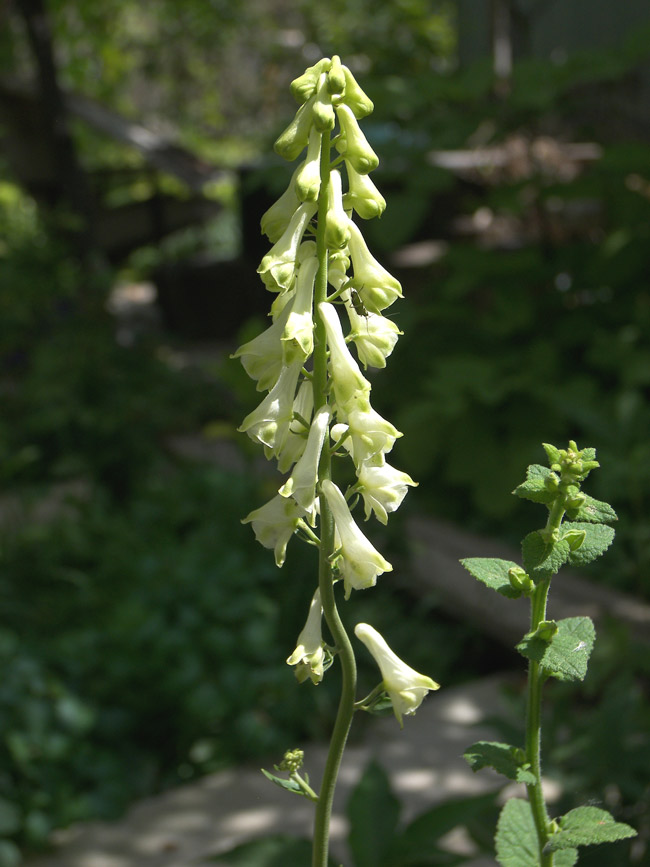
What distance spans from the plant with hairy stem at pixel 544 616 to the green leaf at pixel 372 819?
91 centimetres

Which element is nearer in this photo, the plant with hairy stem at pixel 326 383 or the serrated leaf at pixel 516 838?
the plant with hairy stem at pixel 326 383

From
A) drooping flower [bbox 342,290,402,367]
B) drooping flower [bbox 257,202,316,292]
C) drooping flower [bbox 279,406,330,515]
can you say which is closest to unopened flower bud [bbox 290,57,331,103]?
drooping flower [bbox 257,202,316,292]

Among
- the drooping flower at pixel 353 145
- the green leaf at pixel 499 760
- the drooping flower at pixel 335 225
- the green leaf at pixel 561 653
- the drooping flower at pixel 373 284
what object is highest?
the drooping flower at pixel 353 145

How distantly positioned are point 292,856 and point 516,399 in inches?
135

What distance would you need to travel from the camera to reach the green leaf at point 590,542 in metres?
0.99

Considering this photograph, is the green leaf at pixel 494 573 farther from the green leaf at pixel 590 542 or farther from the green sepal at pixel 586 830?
the green sepal at pixel 586 830

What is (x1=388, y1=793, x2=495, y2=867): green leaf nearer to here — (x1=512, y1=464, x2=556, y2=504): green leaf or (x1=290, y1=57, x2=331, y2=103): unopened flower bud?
(x1=512, y1=464, x2=556, y2=504): green leaf

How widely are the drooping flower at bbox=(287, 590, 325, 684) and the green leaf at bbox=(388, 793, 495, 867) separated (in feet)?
3.56

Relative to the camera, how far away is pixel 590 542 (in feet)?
3.37

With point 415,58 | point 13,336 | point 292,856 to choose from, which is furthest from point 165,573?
point 415,58

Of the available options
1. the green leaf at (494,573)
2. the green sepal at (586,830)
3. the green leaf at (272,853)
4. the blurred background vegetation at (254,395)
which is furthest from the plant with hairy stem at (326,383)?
the blurred background vegetation at (254,395)

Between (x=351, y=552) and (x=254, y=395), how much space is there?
423cm

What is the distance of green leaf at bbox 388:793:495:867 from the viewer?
191 centimetres

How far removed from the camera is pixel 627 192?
512cm
